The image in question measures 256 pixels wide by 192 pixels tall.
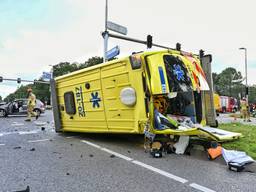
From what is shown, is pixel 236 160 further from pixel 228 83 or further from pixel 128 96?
pixel 228 83

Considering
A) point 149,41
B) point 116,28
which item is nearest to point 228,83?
point 149,41

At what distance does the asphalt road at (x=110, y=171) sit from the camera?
3785 mm

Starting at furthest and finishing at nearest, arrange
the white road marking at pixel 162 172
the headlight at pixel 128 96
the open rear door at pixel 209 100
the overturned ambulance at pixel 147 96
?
1. the open rear door at pixel 209 100
2. the headlight at pixel 128 96
3. the overturned ambulance at pixel 147 96
4. the white road marking at pixel 162 172

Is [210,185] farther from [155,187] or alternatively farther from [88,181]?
[88,181]

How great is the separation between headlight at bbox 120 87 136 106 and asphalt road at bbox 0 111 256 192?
3.77 ft

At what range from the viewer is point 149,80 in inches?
230

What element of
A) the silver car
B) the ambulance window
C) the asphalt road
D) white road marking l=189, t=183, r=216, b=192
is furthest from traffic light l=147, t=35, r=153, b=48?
the silver car

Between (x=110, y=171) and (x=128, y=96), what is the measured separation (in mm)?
2216

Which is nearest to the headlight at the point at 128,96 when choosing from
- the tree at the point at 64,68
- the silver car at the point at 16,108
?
the silver car at the point at 16,108

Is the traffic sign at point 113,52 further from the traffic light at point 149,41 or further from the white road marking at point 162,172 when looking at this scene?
the white road marking at point 162,172

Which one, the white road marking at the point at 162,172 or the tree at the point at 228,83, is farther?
the tree at the point at 228,83

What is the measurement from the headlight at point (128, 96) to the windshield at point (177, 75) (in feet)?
3.04

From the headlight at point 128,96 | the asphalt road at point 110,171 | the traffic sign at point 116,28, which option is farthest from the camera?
the traffic sign at point 116,28

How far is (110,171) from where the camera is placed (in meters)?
4.54
